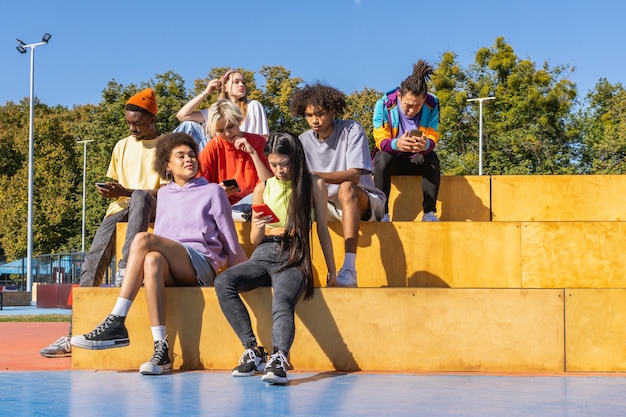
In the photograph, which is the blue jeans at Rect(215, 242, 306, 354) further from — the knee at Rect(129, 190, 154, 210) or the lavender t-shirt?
the lavender t-shirt

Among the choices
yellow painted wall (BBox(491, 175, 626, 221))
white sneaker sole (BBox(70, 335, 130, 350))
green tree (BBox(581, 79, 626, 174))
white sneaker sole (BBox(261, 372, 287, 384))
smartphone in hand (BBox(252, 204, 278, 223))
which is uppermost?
green tree (BBox(581, 79, 626, 174))

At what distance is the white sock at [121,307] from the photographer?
17.9 feet

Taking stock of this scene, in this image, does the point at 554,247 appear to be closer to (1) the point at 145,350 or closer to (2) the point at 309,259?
(2) the point at 309,259

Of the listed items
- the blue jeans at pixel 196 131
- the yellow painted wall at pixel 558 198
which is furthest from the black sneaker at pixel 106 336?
the yellow painted wall at pixel 558 198

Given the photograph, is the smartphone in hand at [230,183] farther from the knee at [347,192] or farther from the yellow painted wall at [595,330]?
the yellow painted wall at [595,330]

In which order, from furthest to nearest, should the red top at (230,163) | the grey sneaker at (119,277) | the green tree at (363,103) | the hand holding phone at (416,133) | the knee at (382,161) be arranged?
1. the green tree at (363,103)
2. the knee at (382,161)
3. the hand holding phone at (416,133)
4. the red top at (230,163)
5. the grey sneaker at (119,277)

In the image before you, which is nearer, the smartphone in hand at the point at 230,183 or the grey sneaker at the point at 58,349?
the smartphone in hand at the point at 230,183

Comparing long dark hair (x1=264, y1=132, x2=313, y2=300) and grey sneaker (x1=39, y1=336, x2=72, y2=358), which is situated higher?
long dark hair (x1=264, y1=132, x2=313, y2=300)

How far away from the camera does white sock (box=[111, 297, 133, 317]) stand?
5.45 meters

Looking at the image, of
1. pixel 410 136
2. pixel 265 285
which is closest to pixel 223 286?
pixel 265 285

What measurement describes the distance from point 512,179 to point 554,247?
137cm

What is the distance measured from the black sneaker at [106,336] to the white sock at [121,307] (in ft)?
0.08

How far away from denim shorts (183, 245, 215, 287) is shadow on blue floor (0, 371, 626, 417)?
0.61m

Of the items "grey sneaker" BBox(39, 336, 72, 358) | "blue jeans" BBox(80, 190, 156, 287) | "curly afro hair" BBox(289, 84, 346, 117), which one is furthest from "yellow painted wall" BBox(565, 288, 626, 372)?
"grey sneaker" BBox(39, 336, 72, 358)
